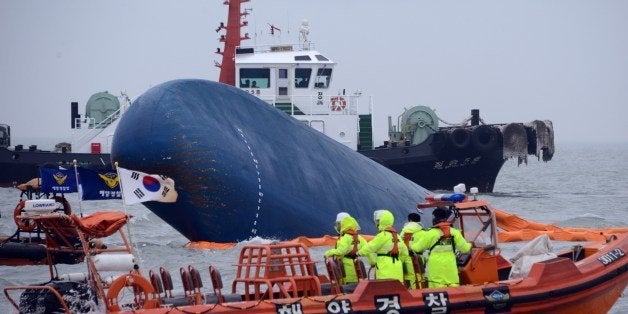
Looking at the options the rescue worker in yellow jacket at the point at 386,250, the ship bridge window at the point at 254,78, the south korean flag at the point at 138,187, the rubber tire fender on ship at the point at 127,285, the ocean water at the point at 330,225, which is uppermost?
the ship bridge window at the point at 254,78

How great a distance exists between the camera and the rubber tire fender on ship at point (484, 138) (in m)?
41.2

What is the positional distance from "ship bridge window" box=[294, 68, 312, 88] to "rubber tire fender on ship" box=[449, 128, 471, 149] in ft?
21.1

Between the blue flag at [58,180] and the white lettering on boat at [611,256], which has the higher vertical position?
the blue flag at [58,180]

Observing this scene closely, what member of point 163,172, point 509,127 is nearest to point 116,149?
point 163,172

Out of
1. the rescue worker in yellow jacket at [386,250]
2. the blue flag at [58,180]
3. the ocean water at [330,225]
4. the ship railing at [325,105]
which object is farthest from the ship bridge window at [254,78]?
the rescue worker in yellow jacket at [386,250]

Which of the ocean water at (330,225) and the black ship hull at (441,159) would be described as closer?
the ocean water at (330,225)

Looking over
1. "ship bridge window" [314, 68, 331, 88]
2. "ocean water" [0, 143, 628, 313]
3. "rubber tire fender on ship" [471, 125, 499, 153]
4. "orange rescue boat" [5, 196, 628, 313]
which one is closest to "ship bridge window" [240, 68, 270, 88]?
"ship bridge window" [314, 68, 331, 88]

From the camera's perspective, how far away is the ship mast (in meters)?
37.6

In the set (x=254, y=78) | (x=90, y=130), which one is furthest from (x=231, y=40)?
(x=90, y=130)

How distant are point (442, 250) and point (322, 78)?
2298 centimetres

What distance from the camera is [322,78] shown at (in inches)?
1467

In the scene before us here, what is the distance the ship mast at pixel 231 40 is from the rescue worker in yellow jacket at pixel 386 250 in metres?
23.3

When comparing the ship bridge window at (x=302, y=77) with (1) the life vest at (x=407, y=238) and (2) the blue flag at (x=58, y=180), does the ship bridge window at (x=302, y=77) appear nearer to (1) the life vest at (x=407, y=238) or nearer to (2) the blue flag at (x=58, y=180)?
(1) the life vest at (x=407, y=238)

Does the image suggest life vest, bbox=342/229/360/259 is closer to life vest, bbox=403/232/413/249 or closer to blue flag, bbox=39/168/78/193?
life vest, bbox=403/232/413/249
